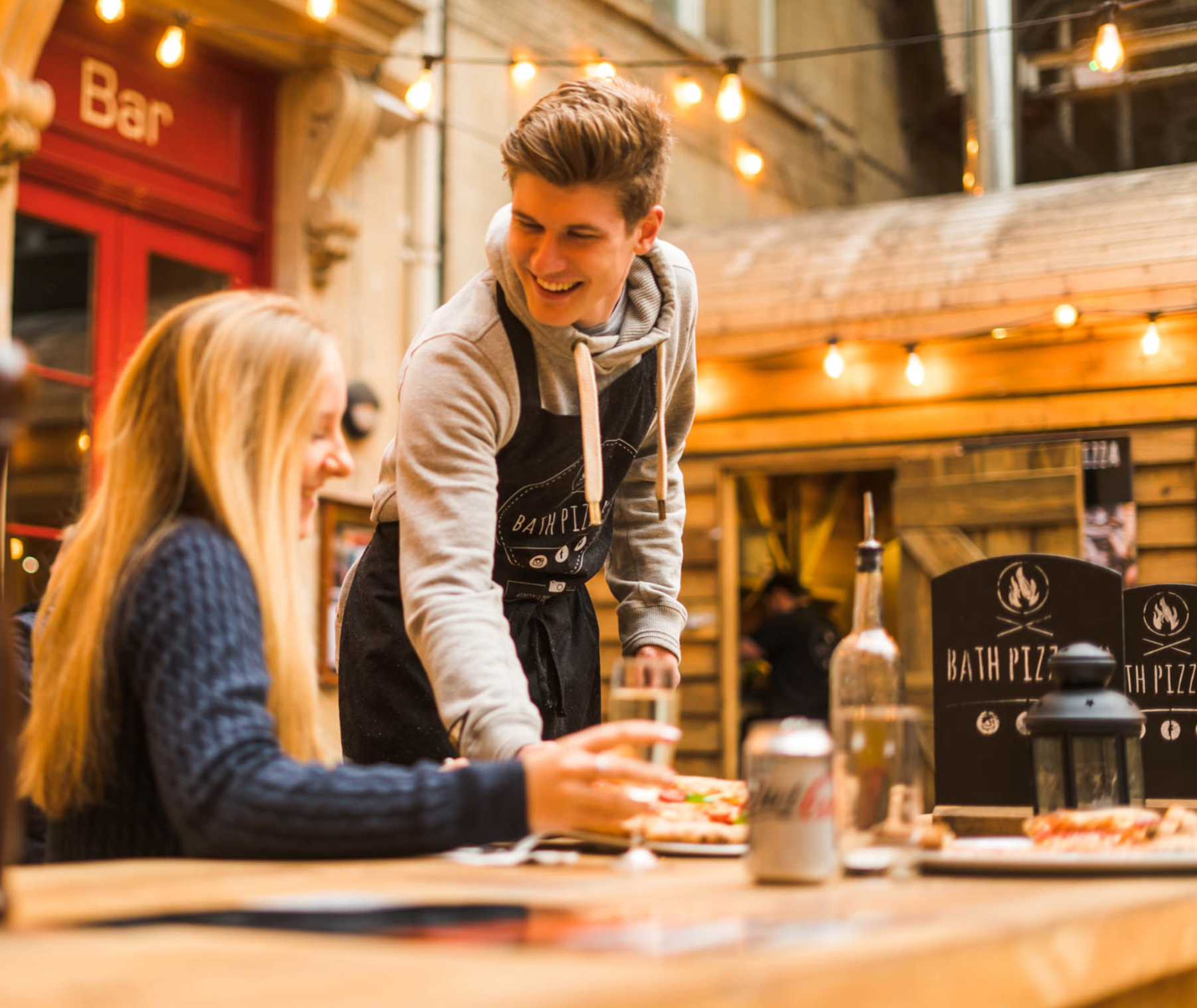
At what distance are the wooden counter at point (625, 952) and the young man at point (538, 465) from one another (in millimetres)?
473

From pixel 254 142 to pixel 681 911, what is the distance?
5.27 m

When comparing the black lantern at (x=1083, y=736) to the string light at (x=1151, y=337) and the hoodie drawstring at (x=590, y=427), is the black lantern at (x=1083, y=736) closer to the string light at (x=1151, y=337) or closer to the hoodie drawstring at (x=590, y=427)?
the hoodie drawstring at (x=590, y=427)

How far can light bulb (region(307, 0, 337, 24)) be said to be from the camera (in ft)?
17.5

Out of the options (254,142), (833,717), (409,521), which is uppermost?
(254,142)

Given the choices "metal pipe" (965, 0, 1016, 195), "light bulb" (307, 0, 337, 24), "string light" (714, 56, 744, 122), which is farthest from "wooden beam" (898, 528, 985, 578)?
"light bulb" (307, 0, 337, 24)

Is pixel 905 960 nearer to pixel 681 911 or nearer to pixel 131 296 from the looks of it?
pixel 681 911

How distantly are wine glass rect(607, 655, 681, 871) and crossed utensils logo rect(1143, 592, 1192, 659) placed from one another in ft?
5.20

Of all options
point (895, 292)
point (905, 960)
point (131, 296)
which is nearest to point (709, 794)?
point (905, 960)

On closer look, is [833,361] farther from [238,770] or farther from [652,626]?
[238,770]

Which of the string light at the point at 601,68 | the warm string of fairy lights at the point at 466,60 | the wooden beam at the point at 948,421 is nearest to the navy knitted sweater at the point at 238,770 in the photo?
the warm string of fairy lights at the point at 466,60

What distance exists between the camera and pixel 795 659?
8344 mm

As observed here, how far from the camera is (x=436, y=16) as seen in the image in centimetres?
649

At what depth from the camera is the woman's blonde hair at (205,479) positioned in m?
→ 1.49

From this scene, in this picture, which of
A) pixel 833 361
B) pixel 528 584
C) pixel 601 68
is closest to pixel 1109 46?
pixel 833 361
